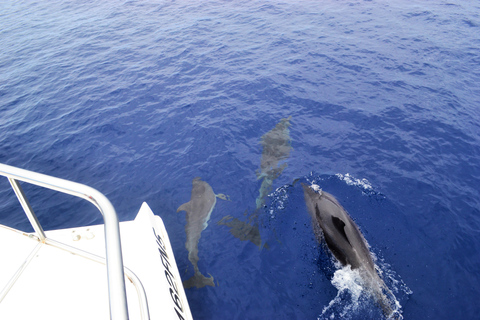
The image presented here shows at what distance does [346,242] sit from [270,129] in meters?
6.10

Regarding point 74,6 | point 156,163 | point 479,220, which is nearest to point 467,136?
point 479,220

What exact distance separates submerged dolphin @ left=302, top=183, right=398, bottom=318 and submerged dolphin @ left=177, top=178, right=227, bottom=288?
122 inches

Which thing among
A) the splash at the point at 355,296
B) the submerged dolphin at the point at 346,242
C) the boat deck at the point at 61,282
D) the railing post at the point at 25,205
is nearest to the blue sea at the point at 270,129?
the splash at the point at 355,296

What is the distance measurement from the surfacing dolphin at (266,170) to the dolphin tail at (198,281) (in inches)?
59.1

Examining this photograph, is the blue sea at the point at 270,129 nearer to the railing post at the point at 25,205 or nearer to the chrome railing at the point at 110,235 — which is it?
the railing post at the point at 25,205

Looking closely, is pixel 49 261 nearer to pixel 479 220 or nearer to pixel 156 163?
pixel 156 163

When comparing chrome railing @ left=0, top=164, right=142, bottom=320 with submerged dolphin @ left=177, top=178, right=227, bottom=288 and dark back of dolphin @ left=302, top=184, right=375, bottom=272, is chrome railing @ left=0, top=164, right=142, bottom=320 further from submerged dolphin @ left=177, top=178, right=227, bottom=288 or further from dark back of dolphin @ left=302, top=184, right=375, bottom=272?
dark back of dolphin @ left=302, top=184, right=375, bottom=272

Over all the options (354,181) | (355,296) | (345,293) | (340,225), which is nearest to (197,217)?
(340,225)

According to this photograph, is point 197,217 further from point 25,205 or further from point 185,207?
point 25,205

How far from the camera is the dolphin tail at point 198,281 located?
302 inches

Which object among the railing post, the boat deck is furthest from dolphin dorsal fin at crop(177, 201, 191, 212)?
the railing post

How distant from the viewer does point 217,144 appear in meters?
12.0

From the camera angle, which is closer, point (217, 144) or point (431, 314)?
point (431, 314)

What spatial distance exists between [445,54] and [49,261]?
19568 mm
